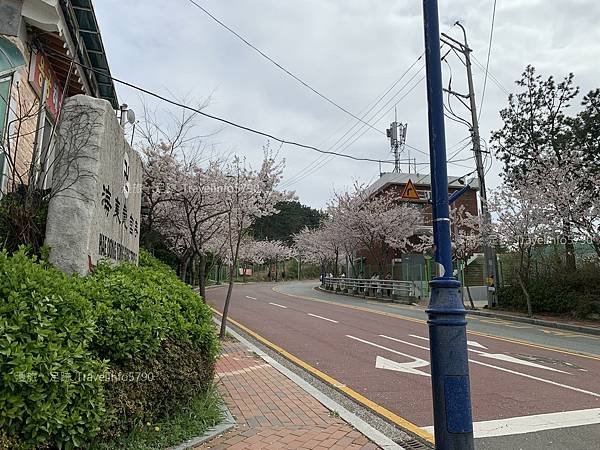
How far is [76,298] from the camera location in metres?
3.48

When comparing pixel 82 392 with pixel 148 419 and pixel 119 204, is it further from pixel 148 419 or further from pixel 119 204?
pixel 119 204

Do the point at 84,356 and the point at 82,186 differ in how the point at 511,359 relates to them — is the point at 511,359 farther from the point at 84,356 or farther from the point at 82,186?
the point at 84,356

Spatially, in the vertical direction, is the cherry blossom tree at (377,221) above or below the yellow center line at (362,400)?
above

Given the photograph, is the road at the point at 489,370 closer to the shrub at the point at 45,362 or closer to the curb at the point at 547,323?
the curb at the point at 547,323

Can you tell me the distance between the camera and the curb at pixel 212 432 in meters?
4.19

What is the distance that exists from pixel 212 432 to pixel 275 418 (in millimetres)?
1024

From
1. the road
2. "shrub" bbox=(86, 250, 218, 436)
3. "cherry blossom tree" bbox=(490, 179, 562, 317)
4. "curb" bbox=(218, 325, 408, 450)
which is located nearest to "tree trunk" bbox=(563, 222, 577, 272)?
"cherry blossom tree" bbox=(490, 179, 562, 317)

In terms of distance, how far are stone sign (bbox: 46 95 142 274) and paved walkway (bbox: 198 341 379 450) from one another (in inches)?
92.1

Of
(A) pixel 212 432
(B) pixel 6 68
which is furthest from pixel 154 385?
(B) pixel 6 68

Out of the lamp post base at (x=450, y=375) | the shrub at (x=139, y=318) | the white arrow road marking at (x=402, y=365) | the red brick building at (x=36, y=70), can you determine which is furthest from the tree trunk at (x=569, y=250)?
the lamp post base at (x=450, y=375)

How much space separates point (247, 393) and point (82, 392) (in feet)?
11.8

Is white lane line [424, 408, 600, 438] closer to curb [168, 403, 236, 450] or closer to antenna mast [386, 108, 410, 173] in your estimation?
curb [168, 403, 236, 450]

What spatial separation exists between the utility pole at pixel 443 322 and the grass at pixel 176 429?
228 centimetres

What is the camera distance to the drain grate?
4.80 metres
